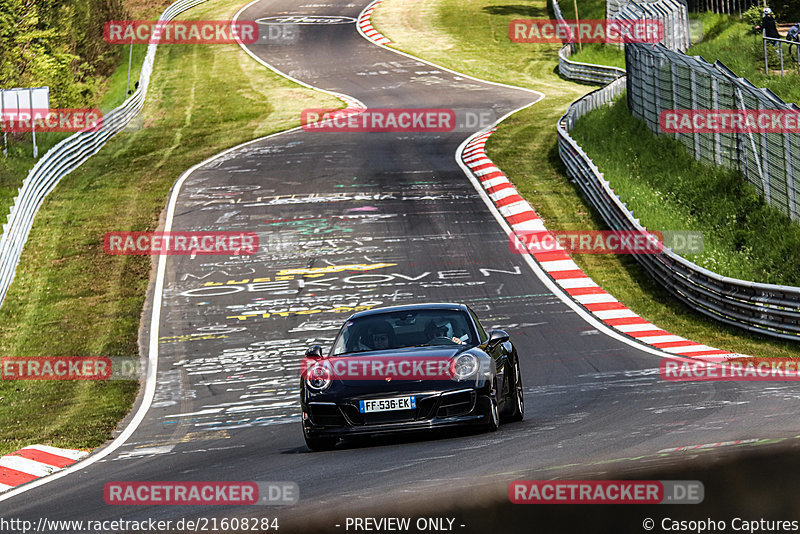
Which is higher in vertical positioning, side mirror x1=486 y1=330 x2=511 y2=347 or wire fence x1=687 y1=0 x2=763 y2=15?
side mirror x1=486 y1=330 x2=511 y2=347

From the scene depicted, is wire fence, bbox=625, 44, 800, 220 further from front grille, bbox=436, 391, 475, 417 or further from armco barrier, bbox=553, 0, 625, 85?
armco barrier, bbox=553, 0, 625, 85

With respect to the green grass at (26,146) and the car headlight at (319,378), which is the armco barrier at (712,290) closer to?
the car headlight at (319,378)

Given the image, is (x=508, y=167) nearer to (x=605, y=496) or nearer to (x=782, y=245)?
(x=782, y=245)

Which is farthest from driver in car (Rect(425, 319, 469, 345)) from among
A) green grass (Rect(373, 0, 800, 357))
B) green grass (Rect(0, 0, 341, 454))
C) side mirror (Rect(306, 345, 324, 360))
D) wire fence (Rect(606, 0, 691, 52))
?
wire fence (Rect(606, 0, 691, 52))

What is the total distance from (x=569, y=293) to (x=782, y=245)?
397 cm

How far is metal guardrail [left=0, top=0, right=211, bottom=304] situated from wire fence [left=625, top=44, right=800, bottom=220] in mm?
15221

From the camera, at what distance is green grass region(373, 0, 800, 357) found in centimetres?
2086

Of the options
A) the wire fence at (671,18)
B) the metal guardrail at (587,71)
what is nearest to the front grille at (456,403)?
the wire fence at (671,18)

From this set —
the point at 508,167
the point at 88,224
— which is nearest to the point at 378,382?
the point at 88,224

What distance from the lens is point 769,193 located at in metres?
22.8

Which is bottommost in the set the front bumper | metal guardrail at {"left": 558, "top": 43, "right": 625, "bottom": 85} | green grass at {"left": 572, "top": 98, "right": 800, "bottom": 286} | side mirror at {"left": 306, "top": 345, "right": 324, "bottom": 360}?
metal guardrail at {"left": 558, "top": 43, "right": 625, "bottom": 85}

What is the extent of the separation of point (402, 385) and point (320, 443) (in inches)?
39.9

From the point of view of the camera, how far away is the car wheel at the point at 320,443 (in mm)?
10883

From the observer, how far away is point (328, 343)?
19.8 metres
